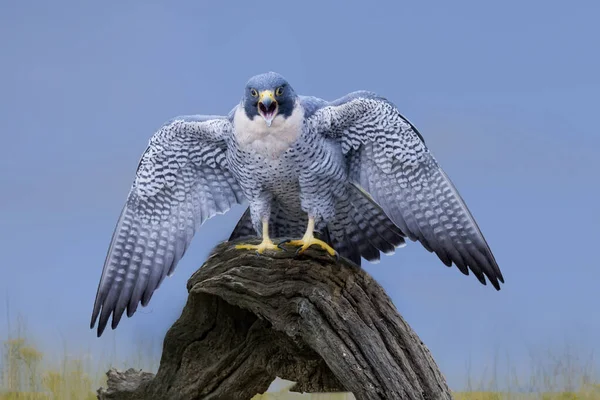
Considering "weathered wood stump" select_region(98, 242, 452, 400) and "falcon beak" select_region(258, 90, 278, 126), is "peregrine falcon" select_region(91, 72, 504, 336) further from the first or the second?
"weathered wood stump" select_region(98, 242, 452, 400)

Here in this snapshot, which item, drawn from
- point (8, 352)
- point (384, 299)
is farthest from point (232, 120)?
point (8, 352)

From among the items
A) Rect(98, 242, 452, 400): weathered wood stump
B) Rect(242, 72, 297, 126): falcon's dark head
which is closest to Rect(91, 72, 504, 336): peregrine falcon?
Rect(242, 72, 297, 126): falcon's dark head

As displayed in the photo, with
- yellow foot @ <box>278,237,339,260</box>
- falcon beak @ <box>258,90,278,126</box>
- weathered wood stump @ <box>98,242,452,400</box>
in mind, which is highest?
falcon beak @ <box>258,90,278,126</box>

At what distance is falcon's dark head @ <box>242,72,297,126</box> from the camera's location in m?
4.25

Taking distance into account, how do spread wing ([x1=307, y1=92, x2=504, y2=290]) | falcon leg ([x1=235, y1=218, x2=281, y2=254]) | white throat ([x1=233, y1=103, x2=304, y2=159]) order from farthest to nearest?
1. falcon leg ([x1=235, y1=218, x2=281, y2=254])
2. spread wing ([x1=307, y1=92, x2=504, y2=290])
3. white throat ([x1=233, y1=103, x2=304, y2=159])

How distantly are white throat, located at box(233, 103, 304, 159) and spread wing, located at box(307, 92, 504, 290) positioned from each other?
13cm

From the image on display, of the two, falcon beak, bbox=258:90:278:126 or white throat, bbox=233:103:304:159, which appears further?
white throat, bbox=233:103:304:159

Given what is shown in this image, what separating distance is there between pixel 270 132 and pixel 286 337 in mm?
1252

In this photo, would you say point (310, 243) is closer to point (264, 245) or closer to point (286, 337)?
point (264, 245)

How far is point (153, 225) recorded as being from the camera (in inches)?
196

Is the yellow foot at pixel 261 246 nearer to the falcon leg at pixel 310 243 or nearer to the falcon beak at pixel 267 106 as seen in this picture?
the falcon leg at pixel 310 243

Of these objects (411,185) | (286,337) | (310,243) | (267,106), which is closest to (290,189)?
(310,243)

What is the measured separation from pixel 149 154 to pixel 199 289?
36.6 inches

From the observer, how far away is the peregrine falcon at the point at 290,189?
446cm
